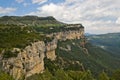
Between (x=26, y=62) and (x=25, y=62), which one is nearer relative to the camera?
(x=25, y=62)

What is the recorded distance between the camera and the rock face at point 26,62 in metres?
111

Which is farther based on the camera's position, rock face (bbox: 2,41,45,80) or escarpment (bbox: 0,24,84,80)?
rock face (bbox: 2,41,45,80)

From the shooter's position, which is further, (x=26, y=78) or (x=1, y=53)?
(x=26, y=78)

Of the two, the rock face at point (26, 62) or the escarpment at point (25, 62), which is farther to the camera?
the rock face at point (26, 62)

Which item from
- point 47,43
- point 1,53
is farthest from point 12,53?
point 47,43

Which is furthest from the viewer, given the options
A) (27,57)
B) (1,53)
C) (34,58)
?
(34,58)

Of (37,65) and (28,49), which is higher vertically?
(28,49)

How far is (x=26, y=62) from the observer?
125m

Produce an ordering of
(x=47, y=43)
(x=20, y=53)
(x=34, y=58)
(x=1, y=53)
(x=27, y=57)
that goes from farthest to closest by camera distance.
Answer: (x=47, y=43), (x=34, y=58), (x=27, y=57), (x=20, y=53), (x=1, y=53)

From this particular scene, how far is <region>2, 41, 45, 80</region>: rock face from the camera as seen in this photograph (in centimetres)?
11144

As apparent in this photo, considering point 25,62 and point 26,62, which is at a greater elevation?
point 25,62

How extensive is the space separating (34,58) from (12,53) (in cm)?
2459

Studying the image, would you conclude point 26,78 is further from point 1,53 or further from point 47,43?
point 47,43

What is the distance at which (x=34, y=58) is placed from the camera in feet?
451
